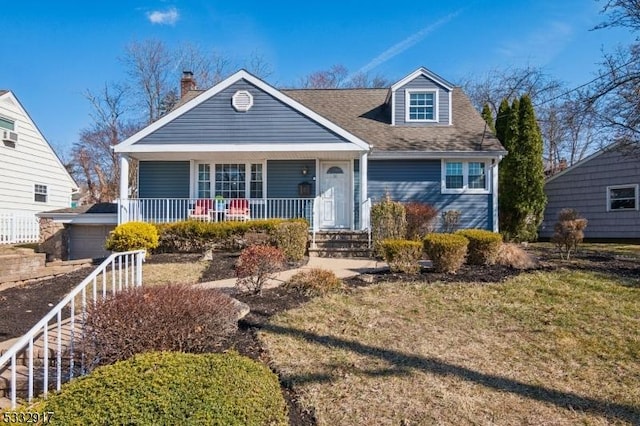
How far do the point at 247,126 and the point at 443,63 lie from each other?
51.6ft

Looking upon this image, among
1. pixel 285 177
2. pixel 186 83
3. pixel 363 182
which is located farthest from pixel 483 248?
pixel 186 83

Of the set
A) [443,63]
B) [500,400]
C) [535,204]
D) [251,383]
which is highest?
[443,63]

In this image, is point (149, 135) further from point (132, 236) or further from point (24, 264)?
point (24, 264)

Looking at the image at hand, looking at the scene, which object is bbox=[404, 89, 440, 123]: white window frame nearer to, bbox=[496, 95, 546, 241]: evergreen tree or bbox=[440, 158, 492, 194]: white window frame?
bbox=[440, 158, 492, 194]: white window frame

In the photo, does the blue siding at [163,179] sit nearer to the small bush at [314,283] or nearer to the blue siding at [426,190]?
the blue siding at [426,190]

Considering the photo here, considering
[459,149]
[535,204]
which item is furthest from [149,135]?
[535,204]

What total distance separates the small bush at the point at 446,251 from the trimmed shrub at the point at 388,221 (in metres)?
2.70

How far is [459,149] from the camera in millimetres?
14141

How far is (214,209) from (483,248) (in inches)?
329

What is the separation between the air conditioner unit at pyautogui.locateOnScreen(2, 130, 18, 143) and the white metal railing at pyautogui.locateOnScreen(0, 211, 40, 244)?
352 cm

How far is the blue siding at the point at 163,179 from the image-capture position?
14820mm

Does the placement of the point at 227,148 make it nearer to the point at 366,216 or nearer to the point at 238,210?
the point at 238,210

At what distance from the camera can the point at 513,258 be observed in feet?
28.9

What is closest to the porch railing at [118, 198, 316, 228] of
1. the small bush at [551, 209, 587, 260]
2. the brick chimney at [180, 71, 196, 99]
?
the brick chimney at [180, 71, 196, 99]
